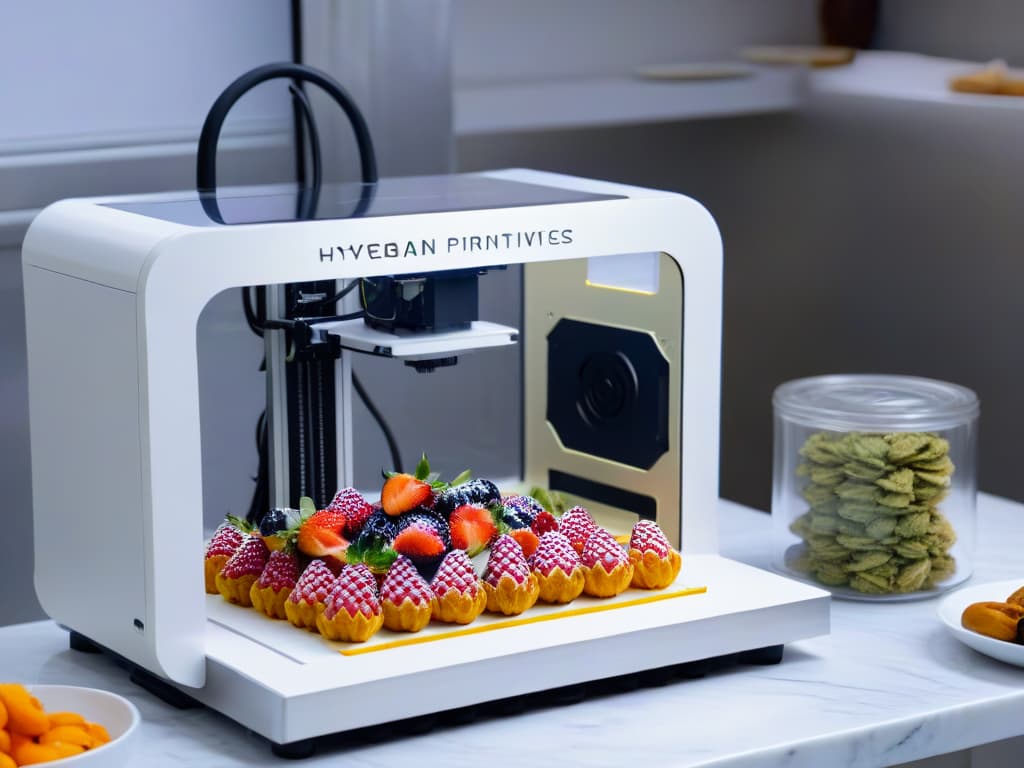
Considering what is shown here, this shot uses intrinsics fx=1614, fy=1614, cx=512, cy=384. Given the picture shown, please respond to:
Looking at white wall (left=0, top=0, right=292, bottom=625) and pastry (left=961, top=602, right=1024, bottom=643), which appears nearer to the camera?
pastry (left=961, top=602, right=1024, bottom=643)

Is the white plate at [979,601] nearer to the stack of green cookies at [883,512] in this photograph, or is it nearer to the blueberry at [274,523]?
the stack of green cookies at [883,512]

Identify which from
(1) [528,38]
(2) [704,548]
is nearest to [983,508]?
(2) [704,548]

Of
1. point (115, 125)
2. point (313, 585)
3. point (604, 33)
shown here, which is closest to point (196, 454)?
point (313, 585)

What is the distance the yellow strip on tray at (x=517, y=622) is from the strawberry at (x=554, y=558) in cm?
3

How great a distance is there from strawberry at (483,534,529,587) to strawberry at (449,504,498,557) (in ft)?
0.05

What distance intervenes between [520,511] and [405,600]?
0.61 feet

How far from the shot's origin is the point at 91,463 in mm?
1220

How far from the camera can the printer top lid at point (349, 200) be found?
4.10ft

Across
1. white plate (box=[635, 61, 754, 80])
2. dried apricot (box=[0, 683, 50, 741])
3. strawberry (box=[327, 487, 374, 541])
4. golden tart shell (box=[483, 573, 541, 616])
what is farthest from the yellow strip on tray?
white plate (box=[635, 61, 754, 80])

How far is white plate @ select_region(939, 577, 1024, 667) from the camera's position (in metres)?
1.29

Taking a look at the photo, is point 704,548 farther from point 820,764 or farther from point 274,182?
point 274,182

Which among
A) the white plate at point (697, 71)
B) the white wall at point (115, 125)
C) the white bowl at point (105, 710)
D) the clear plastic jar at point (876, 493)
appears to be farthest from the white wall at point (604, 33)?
the white bowl at point (105, 710)

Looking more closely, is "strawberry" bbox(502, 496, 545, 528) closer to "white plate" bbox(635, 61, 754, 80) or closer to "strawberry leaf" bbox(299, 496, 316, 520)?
"strawberry leaf" bbox(299, 496, 316, 520)

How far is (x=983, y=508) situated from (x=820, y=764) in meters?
0.73
